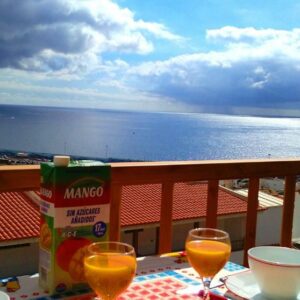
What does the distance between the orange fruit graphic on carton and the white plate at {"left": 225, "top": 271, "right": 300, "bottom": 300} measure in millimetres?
361

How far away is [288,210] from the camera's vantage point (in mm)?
2428

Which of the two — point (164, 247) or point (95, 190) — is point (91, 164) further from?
point (164, 247)

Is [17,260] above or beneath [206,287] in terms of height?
beneath

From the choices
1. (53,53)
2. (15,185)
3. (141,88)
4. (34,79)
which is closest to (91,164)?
(15,185)

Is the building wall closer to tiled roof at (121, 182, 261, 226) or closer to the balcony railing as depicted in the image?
tiled roof at (121, 182, 261, 226)

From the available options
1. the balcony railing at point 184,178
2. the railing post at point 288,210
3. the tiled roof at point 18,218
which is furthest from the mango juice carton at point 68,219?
the tiled roof at point 18,218

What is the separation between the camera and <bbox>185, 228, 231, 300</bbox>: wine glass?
1040 millimetres

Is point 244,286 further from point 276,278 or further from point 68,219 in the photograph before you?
point 68,219

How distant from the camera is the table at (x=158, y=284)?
1104 millimetres

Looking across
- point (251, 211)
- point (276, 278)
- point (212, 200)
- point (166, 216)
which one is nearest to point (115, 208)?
point (166, 216)

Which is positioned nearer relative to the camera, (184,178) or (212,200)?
(184,178)

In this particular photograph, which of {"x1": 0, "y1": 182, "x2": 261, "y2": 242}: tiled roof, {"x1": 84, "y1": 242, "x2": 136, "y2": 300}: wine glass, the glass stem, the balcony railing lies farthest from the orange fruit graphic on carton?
{"x1": 0, "y1": 182, "x2": 261, "y2": 242}: tiled roof

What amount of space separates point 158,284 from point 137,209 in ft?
39.8

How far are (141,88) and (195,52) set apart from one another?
10.0 meters
